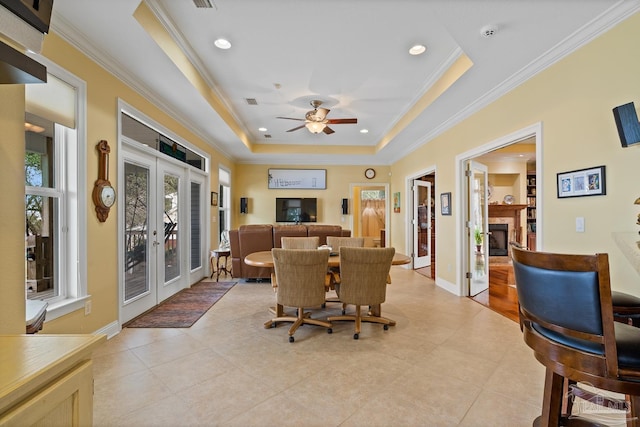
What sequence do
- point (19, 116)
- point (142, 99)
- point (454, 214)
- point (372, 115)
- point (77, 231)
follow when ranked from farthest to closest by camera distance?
1. point (372, 115)
2. point (454, 214)
3. point (142, 99)
4. point (77, 231)
5. point (19, 116)

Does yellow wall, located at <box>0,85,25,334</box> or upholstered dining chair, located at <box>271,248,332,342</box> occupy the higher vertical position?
yellow wall, located at <box>0,85,25,334</box>

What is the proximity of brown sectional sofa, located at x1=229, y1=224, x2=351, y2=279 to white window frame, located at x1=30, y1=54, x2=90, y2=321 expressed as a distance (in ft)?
8.58

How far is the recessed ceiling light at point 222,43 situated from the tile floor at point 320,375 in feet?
9.77

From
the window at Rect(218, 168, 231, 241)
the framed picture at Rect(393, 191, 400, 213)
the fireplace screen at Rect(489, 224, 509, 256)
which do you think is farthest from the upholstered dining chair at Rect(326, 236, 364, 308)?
the fireplace screen at Rect(489, 224, 509, 256)

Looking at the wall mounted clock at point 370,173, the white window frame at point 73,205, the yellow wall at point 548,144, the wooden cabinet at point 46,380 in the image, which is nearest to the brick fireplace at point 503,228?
the wall mounted clock at point 370,173

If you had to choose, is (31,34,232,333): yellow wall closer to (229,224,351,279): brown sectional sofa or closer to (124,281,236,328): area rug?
(124,281,236,328): area rug

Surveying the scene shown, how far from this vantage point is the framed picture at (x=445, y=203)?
466 cm

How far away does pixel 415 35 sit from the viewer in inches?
110

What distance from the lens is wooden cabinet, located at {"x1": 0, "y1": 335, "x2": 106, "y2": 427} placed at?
602mm

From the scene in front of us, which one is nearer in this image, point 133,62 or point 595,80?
point 595,80

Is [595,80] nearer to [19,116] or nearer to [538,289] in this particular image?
[538,289]

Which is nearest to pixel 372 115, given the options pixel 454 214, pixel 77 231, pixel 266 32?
pixel 454 214

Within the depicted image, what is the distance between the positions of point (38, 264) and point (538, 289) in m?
3.33

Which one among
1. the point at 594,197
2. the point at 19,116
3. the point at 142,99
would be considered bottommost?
the point at 594,197
